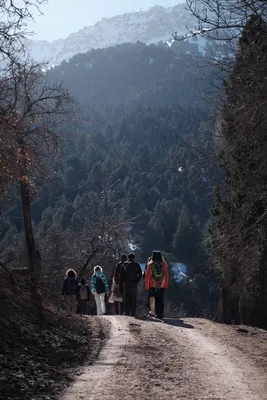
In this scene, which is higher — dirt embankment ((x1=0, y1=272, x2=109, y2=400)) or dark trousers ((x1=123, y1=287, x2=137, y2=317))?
dark trousers ((x1=123, y1=287, x2=137, y2=317))

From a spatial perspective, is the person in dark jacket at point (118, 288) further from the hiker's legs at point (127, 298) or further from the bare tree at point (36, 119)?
the bare tree at point (36, 119)

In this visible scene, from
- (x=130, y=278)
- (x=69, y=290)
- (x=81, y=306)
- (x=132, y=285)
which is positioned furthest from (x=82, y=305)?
(x=130, y=278)

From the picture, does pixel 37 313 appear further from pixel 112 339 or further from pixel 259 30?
pixel 259 30

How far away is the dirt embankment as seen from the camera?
668cm

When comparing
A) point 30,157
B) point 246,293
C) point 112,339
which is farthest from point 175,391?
point 246,293

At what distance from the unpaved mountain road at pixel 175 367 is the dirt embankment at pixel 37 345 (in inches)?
10.7

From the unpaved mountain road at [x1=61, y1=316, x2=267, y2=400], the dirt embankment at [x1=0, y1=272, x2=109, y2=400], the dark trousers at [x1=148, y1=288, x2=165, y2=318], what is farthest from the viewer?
the dark trousers at [x1=148, y1=288, x2=165, y2=318]

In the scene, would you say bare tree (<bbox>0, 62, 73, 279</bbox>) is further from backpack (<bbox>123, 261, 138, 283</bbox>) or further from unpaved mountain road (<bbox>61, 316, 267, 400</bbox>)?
unpaved mountain road (<bbox>61, 316, 267, 400</bbox>)

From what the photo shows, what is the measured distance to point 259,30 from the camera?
376 inches

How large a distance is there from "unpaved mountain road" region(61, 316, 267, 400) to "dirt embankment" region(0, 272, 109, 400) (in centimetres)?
27

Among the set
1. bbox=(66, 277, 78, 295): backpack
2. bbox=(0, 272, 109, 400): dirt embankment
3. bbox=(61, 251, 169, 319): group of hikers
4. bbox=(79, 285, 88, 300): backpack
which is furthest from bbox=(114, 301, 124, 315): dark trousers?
bbox=(0, 272, 109, 400): dirt embankment

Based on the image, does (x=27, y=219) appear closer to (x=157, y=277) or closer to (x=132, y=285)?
(x=132, y=285)

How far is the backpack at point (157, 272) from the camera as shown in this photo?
1608cm

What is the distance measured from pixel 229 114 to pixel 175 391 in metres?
5.01
